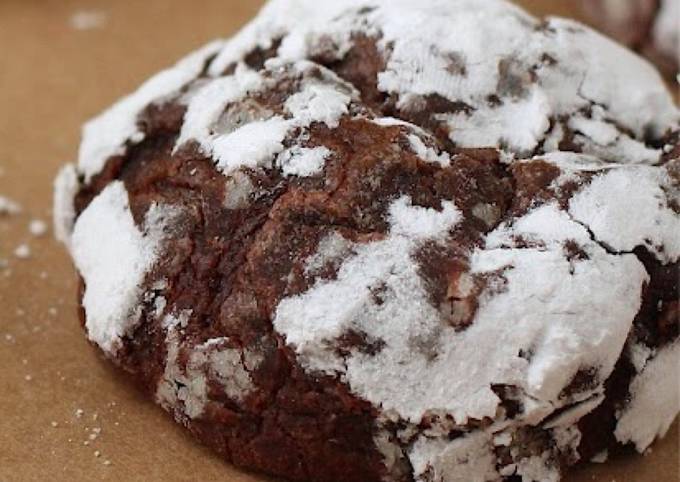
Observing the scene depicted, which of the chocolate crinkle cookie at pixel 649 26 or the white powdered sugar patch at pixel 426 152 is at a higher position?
the white powdered sugar patch at pixel 426 152

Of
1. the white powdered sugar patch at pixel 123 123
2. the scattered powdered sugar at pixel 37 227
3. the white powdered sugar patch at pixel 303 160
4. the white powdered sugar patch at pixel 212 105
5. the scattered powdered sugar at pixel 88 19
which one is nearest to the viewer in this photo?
the white powdered sugar patch at pixel 303 160

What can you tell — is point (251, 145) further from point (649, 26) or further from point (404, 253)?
point (649, 26)

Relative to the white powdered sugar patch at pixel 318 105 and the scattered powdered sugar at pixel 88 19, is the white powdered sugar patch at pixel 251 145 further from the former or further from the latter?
the scattered powdered sugar at pixel 88 19

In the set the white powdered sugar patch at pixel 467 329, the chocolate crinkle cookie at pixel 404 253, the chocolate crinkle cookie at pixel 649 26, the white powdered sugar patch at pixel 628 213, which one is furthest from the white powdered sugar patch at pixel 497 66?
the chocolate crinkle cookie at pixel 649 26

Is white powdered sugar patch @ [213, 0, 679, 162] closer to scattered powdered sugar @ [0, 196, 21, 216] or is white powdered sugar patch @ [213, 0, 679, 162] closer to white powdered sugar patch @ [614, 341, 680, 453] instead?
white powdered sugar patch @ [614, 341, 680, 453]

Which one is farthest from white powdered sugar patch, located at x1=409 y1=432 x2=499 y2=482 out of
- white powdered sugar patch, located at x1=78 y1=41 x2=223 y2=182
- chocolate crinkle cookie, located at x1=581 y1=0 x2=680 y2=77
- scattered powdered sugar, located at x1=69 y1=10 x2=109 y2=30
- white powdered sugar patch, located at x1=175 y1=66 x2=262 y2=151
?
scattered powdered sugar, located at x1=69 y1=10 x2=109 y2=30

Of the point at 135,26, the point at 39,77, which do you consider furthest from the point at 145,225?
the point at 135,26
